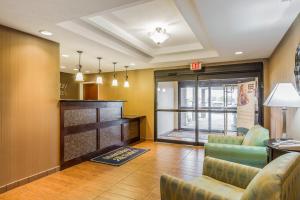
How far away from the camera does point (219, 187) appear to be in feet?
5.89

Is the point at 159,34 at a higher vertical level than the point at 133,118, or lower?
higher

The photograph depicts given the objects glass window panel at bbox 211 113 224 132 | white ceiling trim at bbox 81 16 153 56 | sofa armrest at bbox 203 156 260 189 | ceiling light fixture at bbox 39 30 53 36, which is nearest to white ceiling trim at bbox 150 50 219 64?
white ceiling trim at bbox 81 16 153 56

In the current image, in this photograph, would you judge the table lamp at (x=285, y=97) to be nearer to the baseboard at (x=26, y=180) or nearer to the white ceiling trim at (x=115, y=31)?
the white ceiling trim at (x=115, y=31)

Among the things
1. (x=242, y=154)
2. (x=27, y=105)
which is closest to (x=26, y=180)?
(x=27, y=105)

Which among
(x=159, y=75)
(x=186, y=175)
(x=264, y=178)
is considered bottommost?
(x=186, y=175)

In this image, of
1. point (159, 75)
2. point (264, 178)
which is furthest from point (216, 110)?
point (264, 178)

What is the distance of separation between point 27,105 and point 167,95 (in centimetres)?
410

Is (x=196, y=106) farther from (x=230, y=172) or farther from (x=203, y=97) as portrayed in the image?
(x=230, y=172)

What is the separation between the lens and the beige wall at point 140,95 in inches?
236

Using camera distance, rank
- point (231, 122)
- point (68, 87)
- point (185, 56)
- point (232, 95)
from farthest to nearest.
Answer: point (68, 87) < point (231, 122) < point (232, 95) < point (185, 56)

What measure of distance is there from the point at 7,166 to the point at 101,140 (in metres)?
1.94

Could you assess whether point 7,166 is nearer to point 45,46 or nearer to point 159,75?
point 45,46

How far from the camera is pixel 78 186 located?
2816mm

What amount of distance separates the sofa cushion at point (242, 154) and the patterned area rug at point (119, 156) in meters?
1.94
